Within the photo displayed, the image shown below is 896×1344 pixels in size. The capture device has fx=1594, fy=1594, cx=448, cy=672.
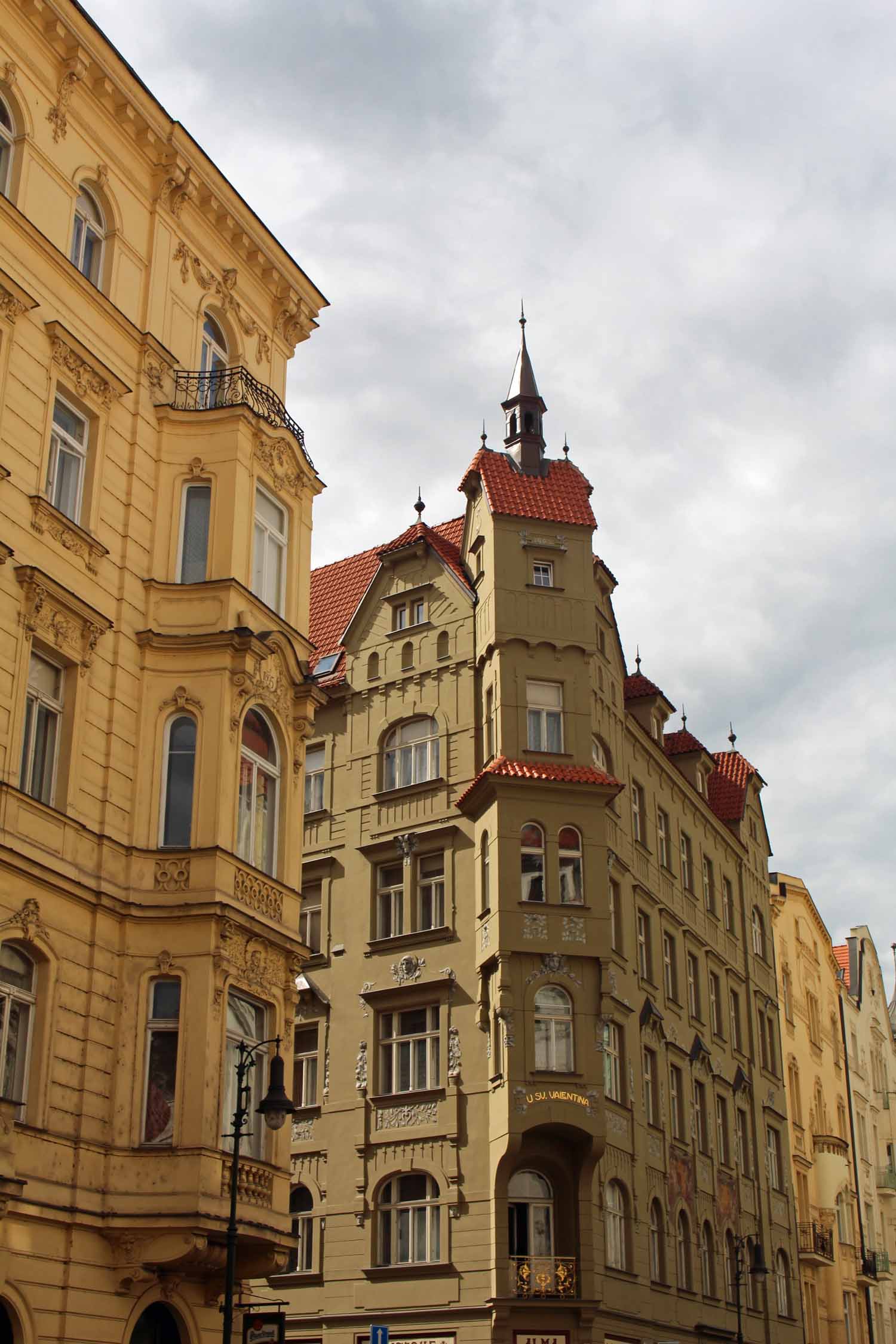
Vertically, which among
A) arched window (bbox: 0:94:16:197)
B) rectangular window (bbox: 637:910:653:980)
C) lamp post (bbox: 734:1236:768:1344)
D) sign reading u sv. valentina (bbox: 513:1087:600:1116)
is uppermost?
arched window (bbox: 0:94:16:197)

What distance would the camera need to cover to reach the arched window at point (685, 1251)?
38.6 metres

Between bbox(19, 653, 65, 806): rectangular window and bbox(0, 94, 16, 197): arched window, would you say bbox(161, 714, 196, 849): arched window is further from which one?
bbox(0, 94, 16, 197): arched window

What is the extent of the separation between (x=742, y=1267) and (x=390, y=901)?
51.1ft

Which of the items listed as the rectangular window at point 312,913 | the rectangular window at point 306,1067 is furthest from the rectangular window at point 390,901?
the rectangular window at point 306,1067

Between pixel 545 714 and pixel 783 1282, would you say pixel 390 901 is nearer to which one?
pixel 545 714

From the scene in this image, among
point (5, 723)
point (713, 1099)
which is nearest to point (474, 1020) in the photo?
point (713, 1099)

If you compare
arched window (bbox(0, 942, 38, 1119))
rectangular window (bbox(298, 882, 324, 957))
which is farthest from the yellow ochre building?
rectangular window (bbox(298, 882, 324, 957))

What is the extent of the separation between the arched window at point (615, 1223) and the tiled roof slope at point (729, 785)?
18.2 metres

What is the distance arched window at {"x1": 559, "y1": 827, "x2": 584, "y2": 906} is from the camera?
34.8 meters

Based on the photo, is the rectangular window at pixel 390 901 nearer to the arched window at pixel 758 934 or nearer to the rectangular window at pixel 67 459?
the rectangular window at pixel 67 459

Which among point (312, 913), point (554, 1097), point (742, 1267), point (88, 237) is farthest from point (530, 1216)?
point (88, 237)

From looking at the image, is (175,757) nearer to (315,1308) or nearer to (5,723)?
(5,723)

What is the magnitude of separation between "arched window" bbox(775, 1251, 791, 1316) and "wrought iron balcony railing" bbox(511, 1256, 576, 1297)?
16700 mm

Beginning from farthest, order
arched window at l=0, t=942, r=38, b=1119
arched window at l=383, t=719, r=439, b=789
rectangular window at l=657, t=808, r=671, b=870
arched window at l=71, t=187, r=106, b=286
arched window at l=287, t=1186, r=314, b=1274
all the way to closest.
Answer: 1. rectangular window at l=657, t=808, r=671, b=870
2. arched window at l=383, t=719, r=439, b=789
3. arched window at l=287, t=1186, r=314, b=1274
4. arched window at l=71, t=187, r=106, b=286
5. arched window at l=0, t=942, r=38, b=1119
